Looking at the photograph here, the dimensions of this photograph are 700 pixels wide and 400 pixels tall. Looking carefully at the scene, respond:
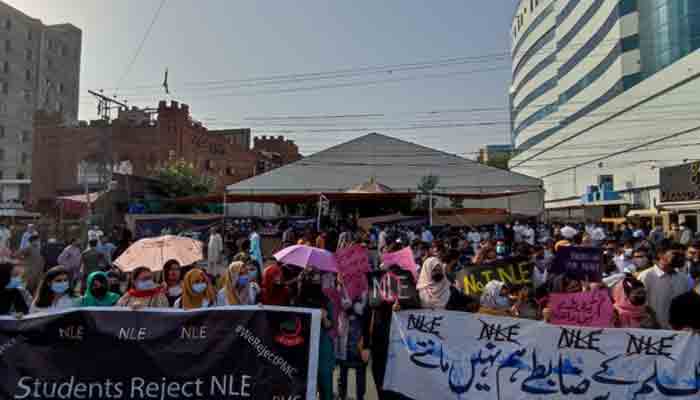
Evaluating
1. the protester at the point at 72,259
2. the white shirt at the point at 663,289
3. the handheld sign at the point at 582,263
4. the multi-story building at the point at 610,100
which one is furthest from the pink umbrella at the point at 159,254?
the multi-story building at the point at 610,100

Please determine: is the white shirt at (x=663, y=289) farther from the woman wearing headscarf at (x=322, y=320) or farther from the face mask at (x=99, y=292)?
the face mask at (x=99, y=292)

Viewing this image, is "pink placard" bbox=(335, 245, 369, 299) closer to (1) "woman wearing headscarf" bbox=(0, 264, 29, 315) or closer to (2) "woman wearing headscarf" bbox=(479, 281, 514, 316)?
(2) "woman wearing headscarf" bbox=(479, 281, 514, 316)

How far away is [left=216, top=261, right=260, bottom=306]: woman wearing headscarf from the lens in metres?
5.60

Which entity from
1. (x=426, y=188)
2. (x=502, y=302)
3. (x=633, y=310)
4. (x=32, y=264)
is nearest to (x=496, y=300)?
(x=502, y=302)

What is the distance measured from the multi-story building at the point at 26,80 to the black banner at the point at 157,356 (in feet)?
192

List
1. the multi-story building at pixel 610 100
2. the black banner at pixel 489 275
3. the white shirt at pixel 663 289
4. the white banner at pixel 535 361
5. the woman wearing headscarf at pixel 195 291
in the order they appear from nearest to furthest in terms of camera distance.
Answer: the white banner at pixel 535 361 → the woman wearing headscarf at pixel 195 291 → the white shirt at pixel 663 289 → the black banner at pixel 489 275 → the multi-story building at pixel 610 100

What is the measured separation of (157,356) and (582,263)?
487cm

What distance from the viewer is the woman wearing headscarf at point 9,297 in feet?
16.1

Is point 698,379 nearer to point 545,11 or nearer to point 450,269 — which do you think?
point 450,269

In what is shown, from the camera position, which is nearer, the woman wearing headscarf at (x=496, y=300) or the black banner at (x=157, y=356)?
the black banner at (x=157, y=356)

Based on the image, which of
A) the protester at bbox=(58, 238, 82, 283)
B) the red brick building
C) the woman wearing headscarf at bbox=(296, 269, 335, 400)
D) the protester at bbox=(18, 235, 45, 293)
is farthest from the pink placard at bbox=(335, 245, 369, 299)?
the red brick building

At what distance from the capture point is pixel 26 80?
2655 inches

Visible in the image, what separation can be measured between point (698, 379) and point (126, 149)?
49.2 metres

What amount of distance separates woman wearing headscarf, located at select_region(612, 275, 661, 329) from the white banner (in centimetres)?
73
